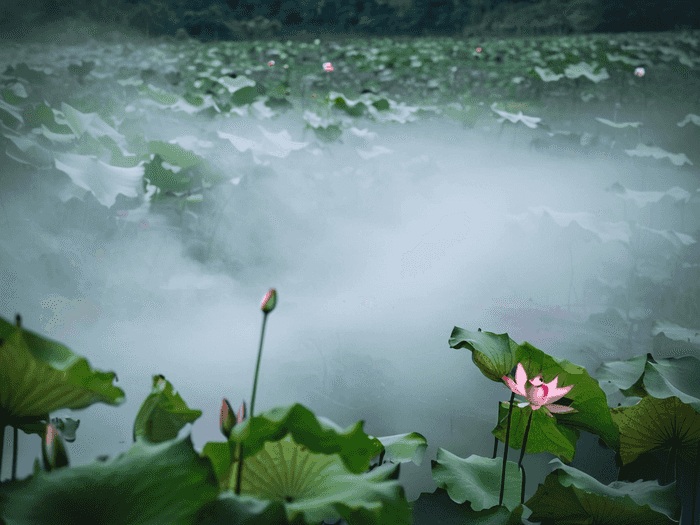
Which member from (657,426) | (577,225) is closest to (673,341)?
(577,225)

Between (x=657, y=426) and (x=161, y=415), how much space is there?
2.33 ft

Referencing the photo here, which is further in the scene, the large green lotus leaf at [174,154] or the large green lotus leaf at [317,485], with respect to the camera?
the large green lotus leaf at [174,154]

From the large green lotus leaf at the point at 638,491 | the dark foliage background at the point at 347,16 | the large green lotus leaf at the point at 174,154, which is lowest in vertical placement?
the large green lotus leaf at the point at 638,491

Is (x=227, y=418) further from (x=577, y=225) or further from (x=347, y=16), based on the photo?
(x=347, y=16)

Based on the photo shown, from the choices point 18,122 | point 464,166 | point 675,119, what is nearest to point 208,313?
point 18,122

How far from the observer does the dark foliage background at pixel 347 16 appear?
23.4 feet

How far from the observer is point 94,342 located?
1146 mm

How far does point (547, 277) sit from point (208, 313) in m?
1.10

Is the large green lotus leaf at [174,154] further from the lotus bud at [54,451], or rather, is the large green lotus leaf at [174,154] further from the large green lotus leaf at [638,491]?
the large green lotus leaf at [638,491]

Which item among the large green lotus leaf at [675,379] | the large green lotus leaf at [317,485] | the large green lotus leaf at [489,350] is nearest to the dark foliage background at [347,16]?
the large green lotus leaf at [675,379]

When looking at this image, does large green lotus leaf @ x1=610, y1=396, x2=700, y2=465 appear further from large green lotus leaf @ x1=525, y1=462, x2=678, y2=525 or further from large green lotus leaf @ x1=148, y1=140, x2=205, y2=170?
large green lotus leaf @ x1=148, y1=140, x2=205, y2=170

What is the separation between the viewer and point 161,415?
0.57 metres

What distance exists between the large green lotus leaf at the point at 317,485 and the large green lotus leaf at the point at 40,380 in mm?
157

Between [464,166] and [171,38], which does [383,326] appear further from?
[171,38]
